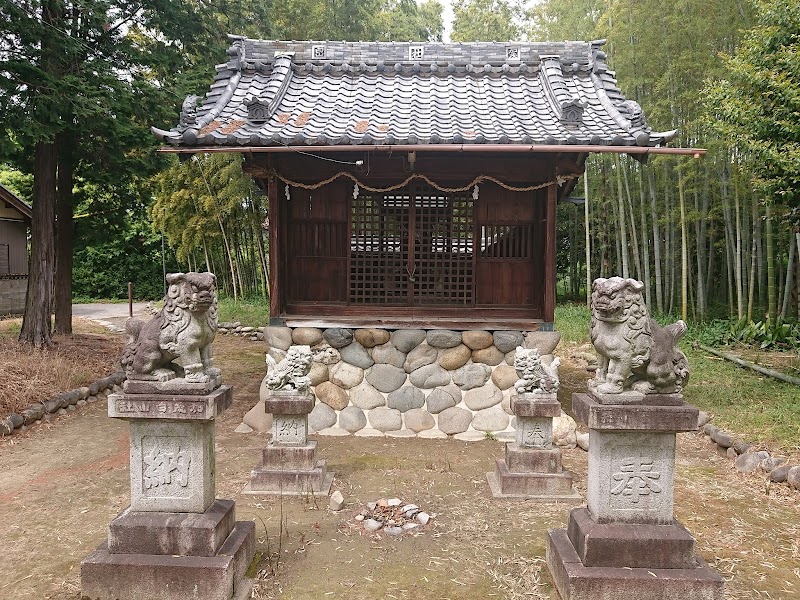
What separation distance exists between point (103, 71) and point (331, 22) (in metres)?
8.21

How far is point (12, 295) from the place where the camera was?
17000 mm

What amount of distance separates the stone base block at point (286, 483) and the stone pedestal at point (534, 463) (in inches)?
66.8

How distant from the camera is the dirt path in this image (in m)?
3.81

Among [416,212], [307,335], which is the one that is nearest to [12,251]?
[307,335]

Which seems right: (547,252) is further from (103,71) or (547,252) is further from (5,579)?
(103,71)

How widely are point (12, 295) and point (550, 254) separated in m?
16.8

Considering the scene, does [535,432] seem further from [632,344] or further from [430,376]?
[632,344]

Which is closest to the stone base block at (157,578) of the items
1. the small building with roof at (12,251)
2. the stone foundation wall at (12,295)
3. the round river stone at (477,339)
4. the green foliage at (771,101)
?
the round river stone at (477,339)

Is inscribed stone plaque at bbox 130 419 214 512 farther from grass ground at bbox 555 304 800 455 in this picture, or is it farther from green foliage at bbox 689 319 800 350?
green foliage at bbox 689 319 800 350

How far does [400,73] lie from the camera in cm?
852

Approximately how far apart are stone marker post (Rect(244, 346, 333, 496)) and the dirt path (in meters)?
0.20

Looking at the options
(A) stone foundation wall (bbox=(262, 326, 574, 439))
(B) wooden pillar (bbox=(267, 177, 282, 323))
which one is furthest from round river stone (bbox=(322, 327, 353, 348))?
(B) wooden pillar (bbox=(267, 177, 282, 323))

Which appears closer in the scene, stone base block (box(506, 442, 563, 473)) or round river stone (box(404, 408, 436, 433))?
stone base block (box(506, 442, 563, 473))

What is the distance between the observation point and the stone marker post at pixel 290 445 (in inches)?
212
